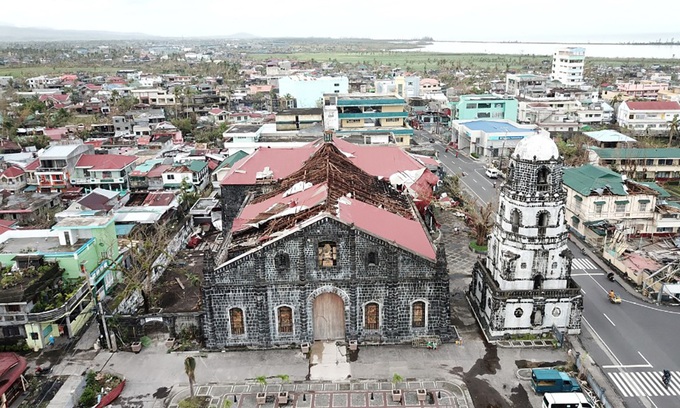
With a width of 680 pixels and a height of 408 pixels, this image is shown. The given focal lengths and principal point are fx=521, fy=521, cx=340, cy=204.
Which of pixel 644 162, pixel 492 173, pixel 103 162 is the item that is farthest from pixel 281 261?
pixel 644 162

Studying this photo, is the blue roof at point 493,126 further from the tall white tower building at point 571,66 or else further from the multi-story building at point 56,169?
the tall white tower building at point 571,66

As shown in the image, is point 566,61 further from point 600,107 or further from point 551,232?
point 551,232

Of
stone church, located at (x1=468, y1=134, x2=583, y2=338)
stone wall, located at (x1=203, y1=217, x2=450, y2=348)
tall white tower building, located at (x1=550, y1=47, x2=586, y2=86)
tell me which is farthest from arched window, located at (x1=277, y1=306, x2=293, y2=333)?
tall white tower building, located at (x1=550, y1=47, x2=586, y2=86)

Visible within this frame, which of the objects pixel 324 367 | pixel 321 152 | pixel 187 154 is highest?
pixel 321 152

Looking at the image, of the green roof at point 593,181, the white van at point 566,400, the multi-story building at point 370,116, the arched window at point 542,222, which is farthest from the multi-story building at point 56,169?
the white van at point 566,400

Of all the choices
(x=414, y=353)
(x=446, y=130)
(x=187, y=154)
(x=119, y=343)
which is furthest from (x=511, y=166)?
(x=446, y=130)

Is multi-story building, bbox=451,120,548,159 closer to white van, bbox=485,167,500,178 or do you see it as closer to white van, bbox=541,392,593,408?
white van, bbox=485,167,500,178

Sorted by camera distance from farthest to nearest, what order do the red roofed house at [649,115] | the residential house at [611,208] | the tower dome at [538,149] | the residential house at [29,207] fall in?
the red roofed house at [649,115] → the residential house at [29,207] → the residential house at [611,208] → the tower dome at [538,149]
